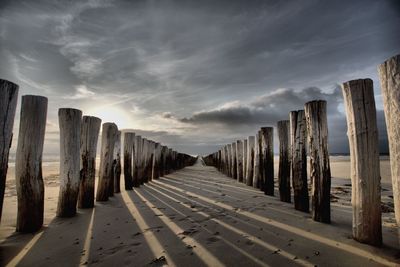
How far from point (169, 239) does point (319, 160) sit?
2372 mm

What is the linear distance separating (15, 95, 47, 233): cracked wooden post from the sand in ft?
0.65

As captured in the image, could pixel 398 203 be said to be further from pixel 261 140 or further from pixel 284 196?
pixel 261 140

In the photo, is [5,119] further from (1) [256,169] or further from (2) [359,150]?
(1) [256,169]

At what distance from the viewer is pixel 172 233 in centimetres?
293

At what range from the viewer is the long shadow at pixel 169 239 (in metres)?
2.22

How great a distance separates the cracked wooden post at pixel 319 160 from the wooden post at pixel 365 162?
65 centimetres

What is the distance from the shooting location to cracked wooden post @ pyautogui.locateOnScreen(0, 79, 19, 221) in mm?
2619

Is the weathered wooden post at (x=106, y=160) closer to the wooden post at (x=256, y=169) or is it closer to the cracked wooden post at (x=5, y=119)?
the cracked wooden post at (x=5, y=119)

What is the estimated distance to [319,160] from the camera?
3.46m

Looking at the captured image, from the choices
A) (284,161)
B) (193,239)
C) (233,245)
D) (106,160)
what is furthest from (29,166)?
(284,161)

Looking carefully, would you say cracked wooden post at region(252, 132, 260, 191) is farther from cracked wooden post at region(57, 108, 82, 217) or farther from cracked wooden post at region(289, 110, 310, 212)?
cracked wooden post at region(57, 108, 82, 217)

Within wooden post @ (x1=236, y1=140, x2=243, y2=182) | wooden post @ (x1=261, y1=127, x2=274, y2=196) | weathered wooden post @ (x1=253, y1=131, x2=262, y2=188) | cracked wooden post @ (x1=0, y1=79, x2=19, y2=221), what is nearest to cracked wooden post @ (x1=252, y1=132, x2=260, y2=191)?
weathered wooden post @ (x1=253, y1=131, x2=262, y2=188)

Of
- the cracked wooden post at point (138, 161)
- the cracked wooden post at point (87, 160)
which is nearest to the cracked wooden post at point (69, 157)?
the cracked wooden post at point (87, 160)

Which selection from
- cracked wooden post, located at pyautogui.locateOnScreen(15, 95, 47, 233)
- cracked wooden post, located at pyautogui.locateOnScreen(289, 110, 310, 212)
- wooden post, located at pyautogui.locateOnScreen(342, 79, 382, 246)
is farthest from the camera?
cracked wooden post, located at pyautogui.locateOnScreen(289, 110, 310, 212)
